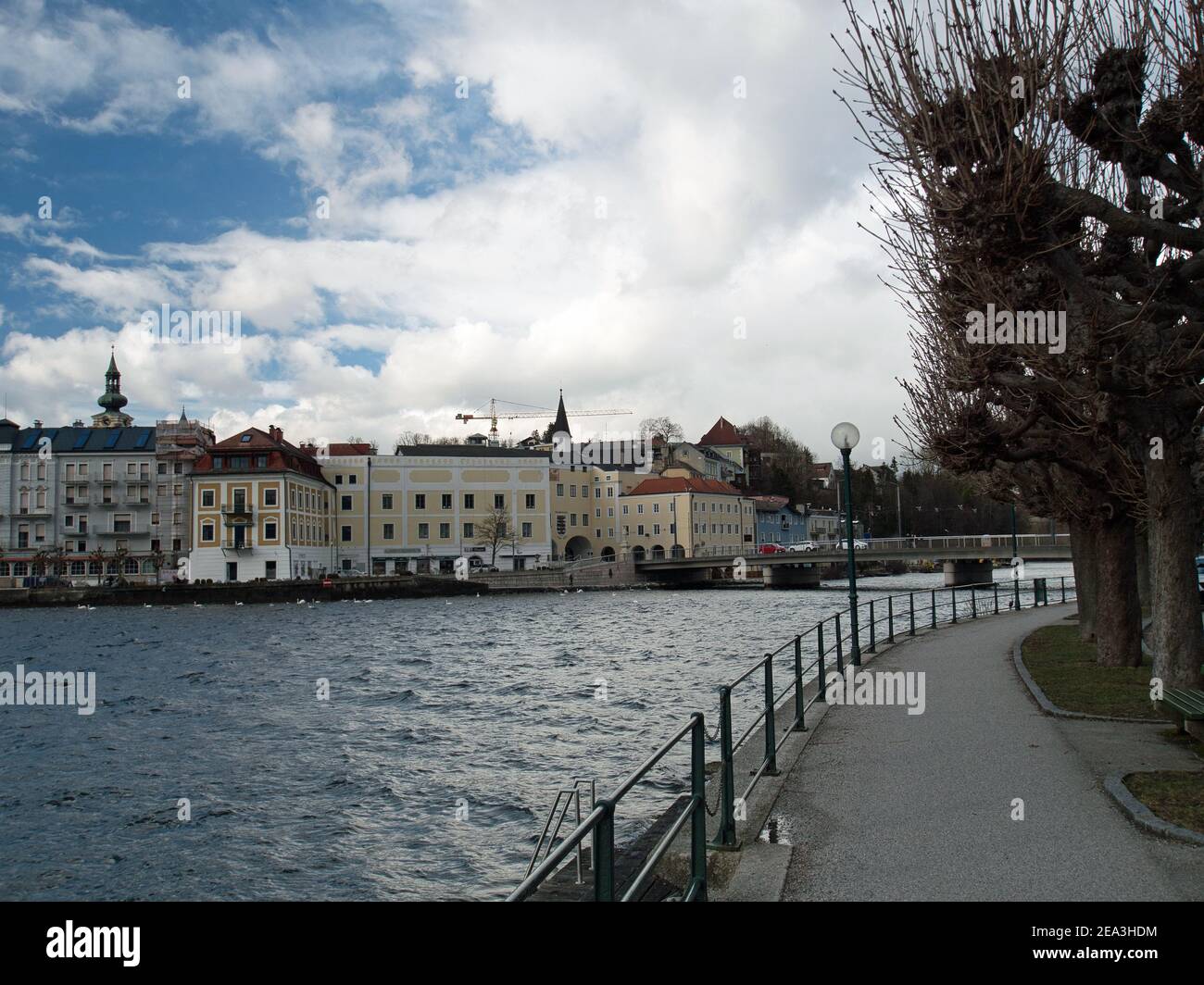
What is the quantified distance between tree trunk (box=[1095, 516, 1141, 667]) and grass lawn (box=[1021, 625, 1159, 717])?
286 mm

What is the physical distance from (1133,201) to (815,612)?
41979 mm

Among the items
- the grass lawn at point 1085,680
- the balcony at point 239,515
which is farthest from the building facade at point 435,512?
the grass lawn at point 1085,680

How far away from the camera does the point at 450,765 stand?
55.5 ft

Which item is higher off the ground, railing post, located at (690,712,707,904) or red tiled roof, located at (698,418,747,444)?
red tiled roof, located at (698,418,747,444)

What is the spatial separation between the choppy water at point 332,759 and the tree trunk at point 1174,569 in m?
6.40

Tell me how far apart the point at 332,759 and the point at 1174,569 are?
1358cm

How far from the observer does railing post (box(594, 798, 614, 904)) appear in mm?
4227

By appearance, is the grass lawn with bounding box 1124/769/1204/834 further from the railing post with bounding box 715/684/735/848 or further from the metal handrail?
the metal handrail

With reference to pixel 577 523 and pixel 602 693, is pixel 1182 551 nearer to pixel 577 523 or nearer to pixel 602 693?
pixel 602 693

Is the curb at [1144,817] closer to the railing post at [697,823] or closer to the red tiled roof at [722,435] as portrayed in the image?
the railing post at [697,823]

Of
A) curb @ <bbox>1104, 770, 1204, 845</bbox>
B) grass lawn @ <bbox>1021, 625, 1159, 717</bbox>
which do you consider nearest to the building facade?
grass lawn @ <bbox>1021, 625, 1159, 717</bbox>

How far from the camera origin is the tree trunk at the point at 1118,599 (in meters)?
16.2

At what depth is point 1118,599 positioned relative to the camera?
1623cm

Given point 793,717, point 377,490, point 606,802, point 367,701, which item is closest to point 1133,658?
point 793,717
